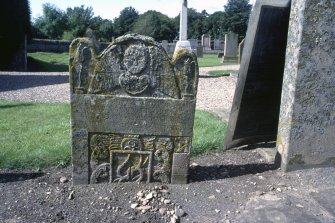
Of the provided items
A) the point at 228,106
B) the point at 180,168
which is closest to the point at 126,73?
the point at 180,168

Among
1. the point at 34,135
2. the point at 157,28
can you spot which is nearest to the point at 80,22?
the point at 157,28

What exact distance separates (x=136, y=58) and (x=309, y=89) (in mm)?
1996

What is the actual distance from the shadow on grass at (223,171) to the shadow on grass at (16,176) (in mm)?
1851

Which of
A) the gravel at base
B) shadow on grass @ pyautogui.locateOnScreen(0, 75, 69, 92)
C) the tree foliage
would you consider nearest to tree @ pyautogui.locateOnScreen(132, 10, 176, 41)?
the tree foliage

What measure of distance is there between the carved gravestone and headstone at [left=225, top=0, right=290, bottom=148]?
1.38 meters

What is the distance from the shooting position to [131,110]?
375 cm

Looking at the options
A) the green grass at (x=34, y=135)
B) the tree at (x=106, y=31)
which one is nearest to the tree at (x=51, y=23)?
the tree at (x=106, y=31)

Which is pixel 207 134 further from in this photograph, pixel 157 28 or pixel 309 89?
pixel 157 28

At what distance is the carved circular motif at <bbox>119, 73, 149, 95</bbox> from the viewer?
12.0 feet

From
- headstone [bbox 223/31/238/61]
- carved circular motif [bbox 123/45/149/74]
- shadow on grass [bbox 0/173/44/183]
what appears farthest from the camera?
headstone [bbox 223/31/238/61]

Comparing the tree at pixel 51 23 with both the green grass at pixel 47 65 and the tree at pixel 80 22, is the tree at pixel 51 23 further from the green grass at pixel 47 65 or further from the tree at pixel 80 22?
the green grass at pixel 47 65

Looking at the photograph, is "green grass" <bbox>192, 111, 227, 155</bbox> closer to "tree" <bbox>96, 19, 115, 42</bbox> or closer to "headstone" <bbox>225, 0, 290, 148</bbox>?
"headstone" <bbox>225, 0, 290, 148</bbox>

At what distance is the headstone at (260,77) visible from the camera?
454 centimetres

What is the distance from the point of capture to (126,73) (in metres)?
3.67
